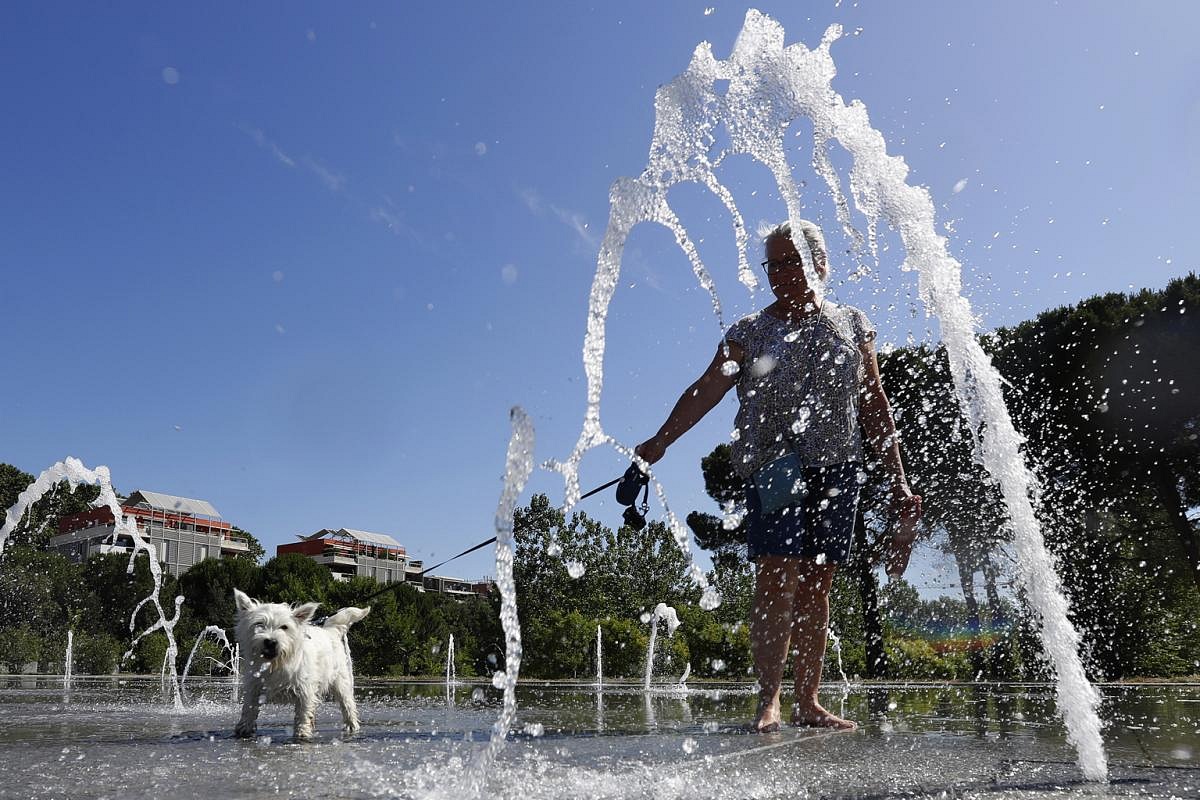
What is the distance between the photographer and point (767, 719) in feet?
11.4

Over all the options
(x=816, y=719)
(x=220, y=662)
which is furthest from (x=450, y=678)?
(x=816, y=719)

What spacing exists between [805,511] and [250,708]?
269 cm

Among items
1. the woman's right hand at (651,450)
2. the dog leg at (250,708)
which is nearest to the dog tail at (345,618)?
the dog leg at (250,708)

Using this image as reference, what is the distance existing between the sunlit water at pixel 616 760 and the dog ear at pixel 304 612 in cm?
56

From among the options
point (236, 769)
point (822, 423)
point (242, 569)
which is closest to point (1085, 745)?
point (822, 423)

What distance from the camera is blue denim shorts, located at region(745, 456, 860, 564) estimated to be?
11.6 ft

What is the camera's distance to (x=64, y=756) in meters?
2.87

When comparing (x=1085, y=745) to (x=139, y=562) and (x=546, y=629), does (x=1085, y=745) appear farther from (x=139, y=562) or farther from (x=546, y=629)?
(x=139, y=562)

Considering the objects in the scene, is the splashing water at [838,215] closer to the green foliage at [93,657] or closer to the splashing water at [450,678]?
the splashing water at [450,678]

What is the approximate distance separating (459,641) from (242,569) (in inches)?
596

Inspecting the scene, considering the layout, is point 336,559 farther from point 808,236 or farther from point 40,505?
point 808,236

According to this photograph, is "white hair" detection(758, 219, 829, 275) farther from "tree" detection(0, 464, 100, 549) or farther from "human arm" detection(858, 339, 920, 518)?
"tree" detection(0, 464, 100, 549)

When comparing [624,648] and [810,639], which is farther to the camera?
[624,648]

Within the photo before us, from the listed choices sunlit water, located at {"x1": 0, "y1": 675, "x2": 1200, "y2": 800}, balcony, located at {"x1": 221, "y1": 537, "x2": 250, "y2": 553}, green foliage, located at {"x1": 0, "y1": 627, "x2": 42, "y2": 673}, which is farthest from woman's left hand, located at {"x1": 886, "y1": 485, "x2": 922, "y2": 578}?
balcony, located at {"x1": 221, "y1": 537, "x2": 250, "y2": 553}
